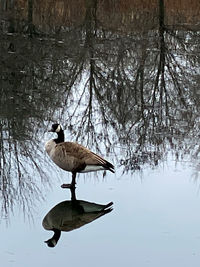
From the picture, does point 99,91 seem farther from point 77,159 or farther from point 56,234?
point 56,234

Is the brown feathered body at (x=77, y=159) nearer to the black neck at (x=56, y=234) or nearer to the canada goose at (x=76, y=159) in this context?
the canada goose at (x=76, y=159)

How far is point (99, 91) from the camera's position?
9.80 meters

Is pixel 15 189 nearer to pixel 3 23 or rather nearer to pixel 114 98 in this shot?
pixel 114 98

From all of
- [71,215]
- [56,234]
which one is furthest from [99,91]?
[56,234]

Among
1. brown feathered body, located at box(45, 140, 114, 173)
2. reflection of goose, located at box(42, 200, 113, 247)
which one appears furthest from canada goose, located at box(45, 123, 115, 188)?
reflection of goose, located at box(42, 200, 113, 247)

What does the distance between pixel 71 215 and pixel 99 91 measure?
4.77m

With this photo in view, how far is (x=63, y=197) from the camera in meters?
5.63

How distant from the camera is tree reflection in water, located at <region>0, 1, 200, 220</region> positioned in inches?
275

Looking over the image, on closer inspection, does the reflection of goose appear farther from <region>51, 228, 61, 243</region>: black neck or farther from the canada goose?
the canada goose

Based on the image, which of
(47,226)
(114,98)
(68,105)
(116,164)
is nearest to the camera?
(47,226)

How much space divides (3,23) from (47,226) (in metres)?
10.3

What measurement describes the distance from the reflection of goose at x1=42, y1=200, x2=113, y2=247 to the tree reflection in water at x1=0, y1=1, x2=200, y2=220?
374 mm

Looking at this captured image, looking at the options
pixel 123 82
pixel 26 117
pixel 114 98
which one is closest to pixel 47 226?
pixel 26 117

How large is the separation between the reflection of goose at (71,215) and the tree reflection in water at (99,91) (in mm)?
374
